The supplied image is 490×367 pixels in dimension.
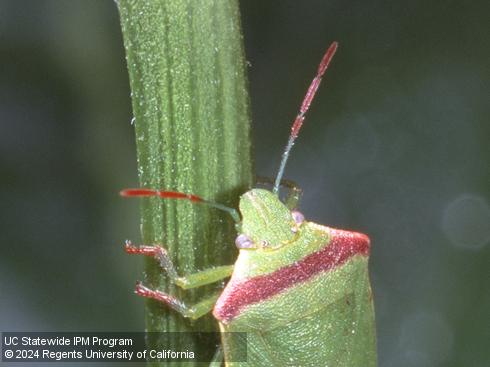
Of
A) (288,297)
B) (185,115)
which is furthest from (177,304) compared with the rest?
(185,115)

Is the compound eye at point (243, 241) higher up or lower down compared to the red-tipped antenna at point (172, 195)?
lower down

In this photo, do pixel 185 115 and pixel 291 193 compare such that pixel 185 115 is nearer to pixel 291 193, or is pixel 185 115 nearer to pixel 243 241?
pixel 243 241

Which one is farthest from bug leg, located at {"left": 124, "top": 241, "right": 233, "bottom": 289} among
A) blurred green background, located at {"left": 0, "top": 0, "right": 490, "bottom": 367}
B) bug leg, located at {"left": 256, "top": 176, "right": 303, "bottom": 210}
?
blurred green background, located at {"left": 0, "top": 0, "right": 490, "bottom": 367}

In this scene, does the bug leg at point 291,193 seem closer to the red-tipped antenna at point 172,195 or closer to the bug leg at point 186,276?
the bug leg at point 186,276

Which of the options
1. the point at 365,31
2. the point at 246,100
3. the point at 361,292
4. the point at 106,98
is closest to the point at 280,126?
the point at 365,31

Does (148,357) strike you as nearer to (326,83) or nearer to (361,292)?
(361,292)

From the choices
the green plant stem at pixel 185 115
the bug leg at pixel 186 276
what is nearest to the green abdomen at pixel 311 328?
the bug leg at pixel 186 276
